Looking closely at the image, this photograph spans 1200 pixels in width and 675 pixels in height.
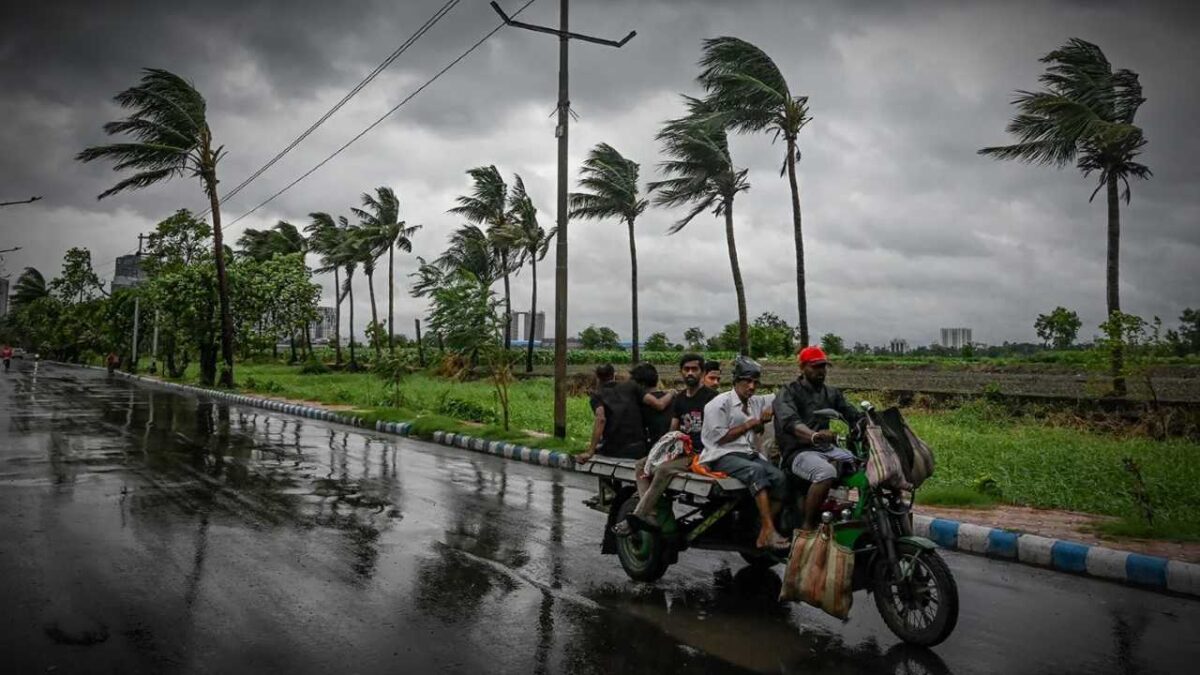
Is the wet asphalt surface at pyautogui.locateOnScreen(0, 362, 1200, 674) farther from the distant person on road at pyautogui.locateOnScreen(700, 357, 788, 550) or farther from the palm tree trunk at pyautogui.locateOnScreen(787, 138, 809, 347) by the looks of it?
the palm tree trunk at pyautogui.locateOnScreen(787, 138, 809, 347)

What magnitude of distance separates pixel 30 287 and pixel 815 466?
383 feet

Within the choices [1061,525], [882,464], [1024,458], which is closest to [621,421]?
[882,464]

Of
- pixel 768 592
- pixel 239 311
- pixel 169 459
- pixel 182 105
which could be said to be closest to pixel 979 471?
pixel 768 592

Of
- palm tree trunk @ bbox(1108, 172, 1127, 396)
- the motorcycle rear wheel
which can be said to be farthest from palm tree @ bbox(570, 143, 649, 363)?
the motorcycle rear wheel

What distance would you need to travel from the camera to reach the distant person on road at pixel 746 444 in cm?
513

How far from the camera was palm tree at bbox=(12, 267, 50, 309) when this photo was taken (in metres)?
96.1

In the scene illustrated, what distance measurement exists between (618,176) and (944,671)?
32.2 m

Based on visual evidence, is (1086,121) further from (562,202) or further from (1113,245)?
(562,202)

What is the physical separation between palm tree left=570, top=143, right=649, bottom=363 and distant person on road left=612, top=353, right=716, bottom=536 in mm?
27632

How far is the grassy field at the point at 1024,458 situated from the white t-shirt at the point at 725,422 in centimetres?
432

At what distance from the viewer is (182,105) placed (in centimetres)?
3027

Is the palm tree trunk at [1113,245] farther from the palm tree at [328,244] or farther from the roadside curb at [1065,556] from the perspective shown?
the palm tree at [328,244]

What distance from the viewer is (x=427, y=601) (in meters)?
5.13

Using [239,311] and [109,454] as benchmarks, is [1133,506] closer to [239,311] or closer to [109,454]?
[109,454]
